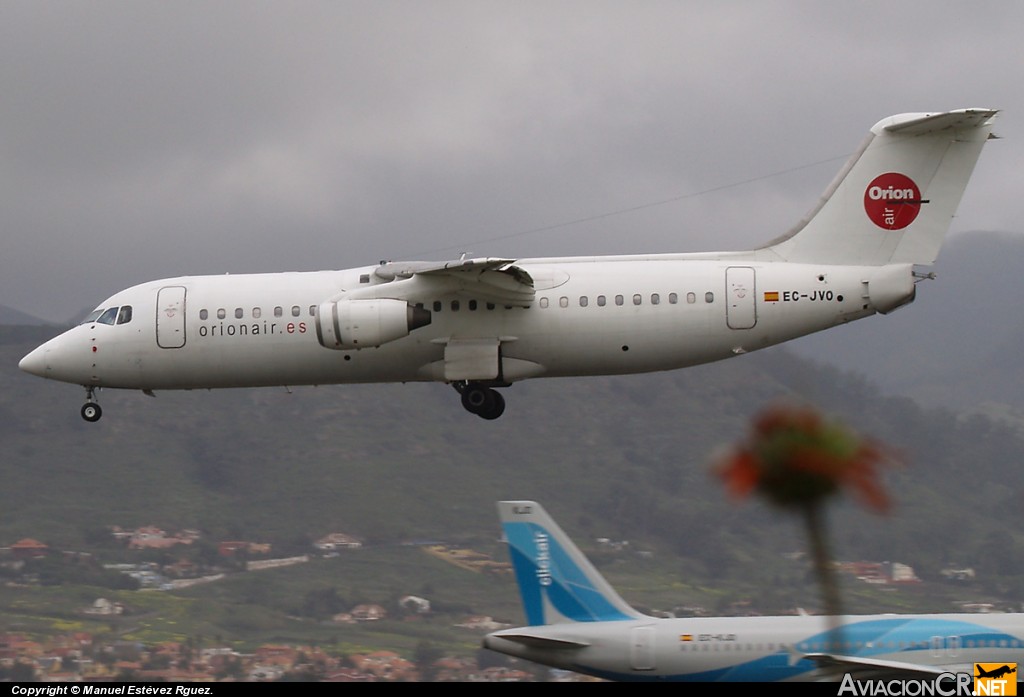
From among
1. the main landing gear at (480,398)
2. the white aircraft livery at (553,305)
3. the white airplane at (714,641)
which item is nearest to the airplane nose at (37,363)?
the white aircraft livery at (553,305)

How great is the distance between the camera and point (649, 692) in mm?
26938

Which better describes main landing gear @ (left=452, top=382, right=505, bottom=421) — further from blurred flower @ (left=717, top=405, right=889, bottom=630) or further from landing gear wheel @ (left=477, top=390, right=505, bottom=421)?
blurred flower @ (left=717, top=405, right=889, bottom=630)

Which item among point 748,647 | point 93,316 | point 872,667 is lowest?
point 872,667

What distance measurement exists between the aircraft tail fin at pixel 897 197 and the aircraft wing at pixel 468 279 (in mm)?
5864

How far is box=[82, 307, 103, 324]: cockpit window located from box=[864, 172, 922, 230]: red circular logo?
60.5 ft

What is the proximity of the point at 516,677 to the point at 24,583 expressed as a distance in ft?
129

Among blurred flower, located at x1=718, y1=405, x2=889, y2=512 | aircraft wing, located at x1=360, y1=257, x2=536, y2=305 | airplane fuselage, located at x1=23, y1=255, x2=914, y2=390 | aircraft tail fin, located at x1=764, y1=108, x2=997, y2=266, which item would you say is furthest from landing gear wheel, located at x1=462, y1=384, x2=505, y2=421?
blurred flower, located at x1=718, y1=405, x2=889, y2=512

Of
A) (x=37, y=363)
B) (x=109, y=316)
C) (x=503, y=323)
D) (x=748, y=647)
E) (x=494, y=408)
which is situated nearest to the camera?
(x=748, y=647)

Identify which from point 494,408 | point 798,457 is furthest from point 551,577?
point 798,457

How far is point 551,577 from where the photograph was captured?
2916 centimetres

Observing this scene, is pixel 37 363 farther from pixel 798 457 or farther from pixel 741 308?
pixel 798 457

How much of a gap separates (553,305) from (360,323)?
4330mm

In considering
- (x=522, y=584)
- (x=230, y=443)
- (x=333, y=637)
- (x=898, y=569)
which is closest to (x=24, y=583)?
(x=333, y=637)

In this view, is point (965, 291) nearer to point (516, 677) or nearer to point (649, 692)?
point (516, 677)
